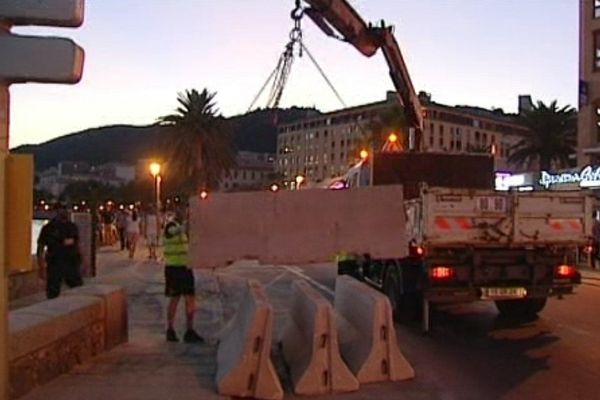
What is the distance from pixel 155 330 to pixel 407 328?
3.71 meters

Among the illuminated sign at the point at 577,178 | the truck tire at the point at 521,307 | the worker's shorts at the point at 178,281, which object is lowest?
the truck tire at the point at 521,307

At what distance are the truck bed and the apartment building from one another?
116 meters

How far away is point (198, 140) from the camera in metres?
61.2

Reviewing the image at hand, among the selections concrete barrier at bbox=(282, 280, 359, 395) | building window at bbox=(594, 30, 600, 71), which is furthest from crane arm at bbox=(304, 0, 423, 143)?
building window at bbox=(594, 30, 600, 71)

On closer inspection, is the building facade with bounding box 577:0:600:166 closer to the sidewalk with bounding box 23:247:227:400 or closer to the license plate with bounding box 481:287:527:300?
the license plate with bounding box 481:287:527:300

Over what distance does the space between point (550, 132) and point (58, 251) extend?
172 feet

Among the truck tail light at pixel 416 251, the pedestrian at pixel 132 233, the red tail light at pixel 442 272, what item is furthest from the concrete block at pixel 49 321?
the pedestrian at pixel 132 233

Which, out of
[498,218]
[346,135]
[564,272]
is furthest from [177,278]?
[346,135]

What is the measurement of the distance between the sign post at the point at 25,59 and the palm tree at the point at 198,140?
5523 centimetres

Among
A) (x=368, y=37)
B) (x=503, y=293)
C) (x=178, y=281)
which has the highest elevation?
(x=368, y=37)

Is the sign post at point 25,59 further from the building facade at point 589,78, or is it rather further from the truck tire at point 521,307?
the building facade at point 589,78

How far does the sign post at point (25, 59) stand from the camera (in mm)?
5309

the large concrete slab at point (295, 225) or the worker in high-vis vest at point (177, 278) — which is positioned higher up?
the large concrete slab at point (295, 225)

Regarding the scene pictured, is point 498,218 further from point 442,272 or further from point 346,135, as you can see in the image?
point 346,135
